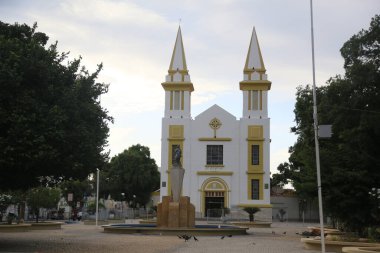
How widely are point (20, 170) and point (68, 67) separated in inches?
173

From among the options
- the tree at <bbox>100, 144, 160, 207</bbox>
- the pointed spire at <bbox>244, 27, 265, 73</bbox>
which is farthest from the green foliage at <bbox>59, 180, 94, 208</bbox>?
the pointed spire at <bbox>244, 27, 265, 73</bbox>

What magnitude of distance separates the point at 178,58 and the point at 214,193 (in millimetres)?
15724

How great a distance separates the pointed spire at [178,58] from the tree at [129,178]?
16.0 meters

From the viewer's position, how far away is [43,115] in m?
18.3

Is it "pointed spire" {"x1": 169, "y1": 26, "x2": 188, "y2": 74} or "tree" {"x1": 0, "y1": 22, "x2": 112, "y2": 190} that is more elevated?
"pointed spire" {"x1": 169, "y1": 26, "x2": 188, "y2": 74}

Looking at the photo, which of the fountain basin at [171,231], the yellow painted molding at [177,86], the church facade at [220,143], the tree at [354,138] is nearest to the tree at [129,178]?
the church facade at [220,143]

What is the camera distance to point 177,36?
207ft

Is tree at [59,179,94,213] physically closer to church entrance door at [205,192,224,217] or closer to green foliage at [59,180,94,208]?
green foliage at [59,180,94,208]

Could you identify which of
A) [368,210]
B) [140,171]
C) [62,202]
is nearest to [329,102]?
[368,210]

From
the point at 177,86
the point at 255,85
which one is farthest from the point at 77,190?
the point at 255,85

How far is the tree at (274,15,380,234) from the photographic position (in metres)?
23.8

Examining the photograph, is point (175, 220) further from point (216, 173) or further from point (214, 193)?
point (216, 173)

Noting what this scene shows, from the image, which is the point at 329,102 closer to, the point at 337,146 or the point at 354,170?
the point at 337,146

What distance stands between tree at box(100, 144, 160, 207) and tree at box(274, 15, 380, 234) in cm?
4658
